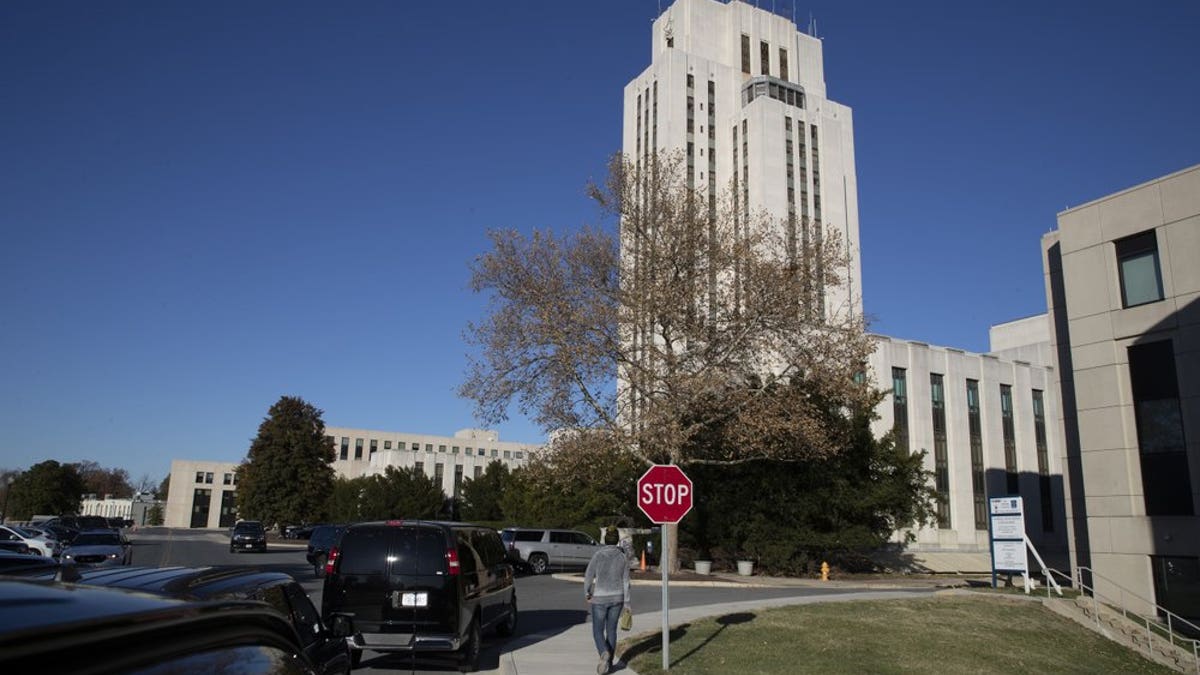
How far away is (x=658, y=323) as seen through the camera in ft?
101

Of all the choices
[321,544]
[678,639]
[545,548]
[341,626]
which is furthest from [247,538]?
[341,626]

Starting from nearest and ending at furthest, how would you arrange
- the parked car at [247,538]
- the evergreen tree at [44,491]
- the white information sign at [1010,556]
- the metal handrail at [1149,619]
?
1. the metal handrail at [1149,619]
2. the white information sign at [1010,556]
3. the parked car at [247,538]
4. the evergreen tree at [44,491]

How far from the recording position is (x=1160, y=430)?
25297 millimetres

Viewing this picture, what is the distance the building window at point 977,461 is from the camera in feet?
181

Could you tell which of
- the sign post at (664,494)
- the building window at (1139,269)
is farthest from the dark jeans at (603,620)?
the building window at (1139,269)

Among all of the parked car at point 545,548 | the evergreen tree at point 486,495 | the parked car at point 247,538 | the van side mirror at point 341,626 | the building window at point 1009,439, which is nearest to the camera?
the van side mirror at point 341,626

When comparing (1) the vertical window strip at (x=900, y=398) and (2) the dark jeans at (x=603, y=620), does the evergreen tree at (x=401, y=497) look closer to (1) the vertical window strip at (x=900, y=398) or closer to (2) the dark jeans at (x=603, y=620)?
(1) the vertical window strip at (x=900, y=398)

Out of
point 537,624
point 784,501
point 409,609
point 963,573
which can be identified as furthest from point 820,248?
point 963,573

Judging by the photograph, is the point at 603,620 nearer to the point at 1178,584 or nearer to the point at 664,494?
the point at 664,494

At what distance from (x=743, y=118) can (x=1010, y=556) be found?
70.7 metres

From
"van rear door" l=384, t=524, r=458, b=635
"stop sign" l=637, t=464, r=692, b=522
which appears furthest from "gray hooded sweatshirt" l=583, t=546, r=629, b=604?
"van rear door" l=384, t=524, r=458, b=635

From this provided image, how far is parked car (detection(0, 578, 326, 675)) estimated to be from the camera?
1478 millimetres

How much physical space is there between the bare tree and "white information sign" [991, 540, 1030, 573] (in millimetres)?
6182

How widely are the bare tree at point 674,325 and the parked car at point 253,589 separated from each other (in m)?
20.8
